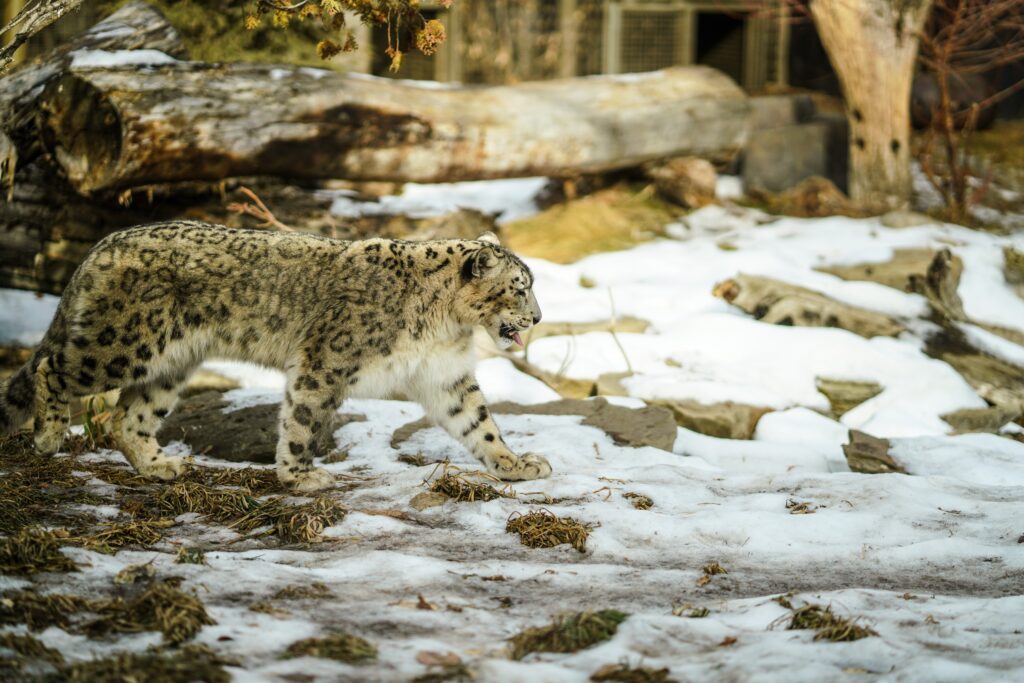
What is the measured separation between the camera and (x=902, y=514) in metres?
5.23

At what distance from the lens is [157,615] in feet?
11.7

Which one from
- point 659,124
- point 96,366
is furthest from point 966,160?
point 96,366

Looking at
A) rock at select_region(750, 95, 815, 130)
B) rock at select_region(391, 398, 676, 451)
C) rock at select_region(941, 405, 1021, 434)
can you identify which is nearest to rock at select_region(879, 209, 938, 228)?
rock at select_region(750, 95, 815, 130)

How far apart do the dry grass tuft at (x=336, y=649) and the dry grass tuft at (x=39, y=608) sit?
0.77 metres

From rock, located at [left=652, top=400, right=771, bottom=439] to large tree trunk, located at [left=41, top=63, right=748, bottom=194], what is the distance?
12.6ft

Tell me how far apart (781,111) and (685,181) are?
3.45m

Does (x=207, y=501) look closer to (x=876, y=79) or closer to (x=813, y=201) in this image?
(x=813, y=201)

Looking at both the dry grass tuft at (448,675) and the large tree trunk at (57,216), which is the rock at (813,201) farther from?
the dry grass tuft at (448,675)

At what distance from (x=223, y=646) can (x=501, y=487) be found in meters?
2.31

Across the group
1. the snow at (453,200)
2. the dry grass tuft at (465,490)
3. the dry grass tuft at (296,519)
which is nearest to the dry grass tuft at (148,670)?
the dry grass tuft at (296,519)

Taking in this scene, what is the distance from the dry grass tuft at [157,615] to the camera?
11.5 ft

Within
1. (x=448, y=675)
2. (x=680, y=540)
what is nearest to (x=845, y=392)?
(x=680, y=540)

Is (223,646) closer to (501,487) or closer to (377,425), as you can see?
(501,487)

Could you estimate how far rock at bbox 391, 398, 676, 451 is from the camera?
6719 mm
